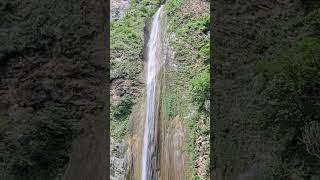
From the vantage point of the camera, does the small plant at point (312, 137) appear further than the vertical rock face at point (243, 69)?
No

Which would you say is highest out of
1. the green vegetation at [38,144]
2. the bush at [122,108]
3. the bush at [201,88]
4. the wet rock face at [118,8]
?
the wet rock face at [118,8]

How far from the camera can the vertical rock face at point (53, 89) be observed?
14914mm

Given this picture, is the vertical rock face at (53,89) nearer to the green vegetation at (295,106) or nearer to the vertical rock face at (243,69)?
the vertical rock face at (243,69)

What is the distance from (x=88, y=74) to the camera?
16859 millimetres

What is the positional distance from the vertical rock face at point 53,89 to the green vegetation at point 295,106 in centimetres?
565

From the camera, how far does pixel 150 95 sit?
16234 millimetres

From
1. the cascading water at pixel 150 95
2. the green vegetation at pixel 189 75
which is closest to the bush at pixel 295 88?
the green vegetation at pixel 189 75

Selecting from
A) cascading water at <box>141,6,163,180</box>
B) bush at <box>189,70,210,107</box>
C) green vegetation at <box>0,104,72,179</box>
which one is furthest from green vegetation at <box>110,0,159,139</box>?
bush at <box>189,70,210,107</box>

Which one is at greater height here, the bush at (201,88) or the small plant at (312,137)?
the bush at (201,88)

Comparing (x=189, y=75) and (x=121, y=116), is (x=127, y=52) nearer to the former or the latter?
(x=121, y=116)

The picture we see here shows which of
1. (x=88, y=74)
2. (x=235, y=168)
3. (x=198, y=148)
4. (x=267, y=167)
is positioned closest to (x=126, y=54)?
(x=88, y=74)

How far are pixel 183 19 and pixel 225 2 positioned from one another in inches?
53.7

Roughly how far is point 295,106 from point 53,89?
8469 millimetres

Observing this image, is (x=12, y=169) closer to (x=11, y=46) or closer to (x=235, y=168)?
(x=11, y=46)
